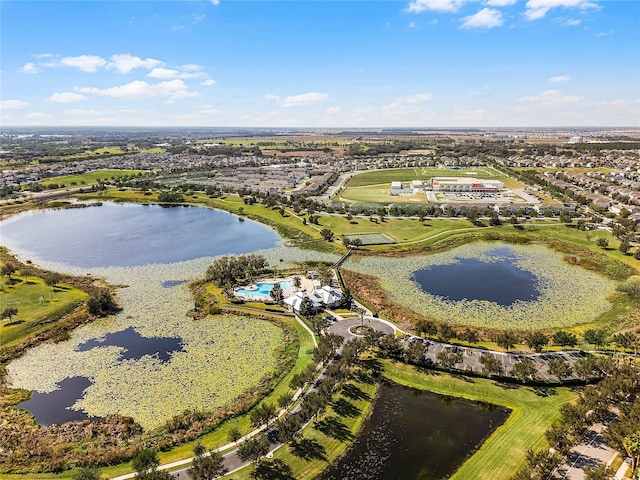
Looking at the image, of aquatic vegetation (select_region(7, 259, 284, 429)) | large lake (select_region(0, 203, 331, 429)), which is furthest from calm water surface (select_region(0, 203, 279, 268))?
aquatic vegetation (select_region(7, 259, 284, 429))

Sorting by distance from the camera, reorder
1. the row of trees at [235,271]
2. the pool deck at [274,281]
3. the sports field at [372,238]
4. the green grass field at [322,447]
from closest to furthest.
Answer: the green grass field at [322,447], the pool deck at [274,281], the row of trees at [235,271], the sports field at [372,238]

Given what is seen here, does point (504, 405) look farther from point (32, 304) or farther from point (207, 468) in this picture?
point (32, 304)

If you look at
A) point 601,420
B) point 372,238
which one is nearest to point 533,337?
point 601,420

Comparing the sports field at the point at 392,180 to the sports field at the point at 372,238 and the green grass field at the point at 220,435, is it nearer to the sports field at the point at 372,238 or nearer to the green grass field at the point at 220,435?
the sports field at the point at 372,238

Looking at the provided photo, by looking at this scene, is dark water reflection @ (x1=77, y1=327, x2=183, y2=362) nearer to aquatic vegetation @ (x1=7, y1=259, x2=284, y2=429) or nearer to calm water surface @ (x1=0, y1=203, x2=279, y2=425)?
calm water surface @ (x1=0, y1=203, x2=279, y2=425)

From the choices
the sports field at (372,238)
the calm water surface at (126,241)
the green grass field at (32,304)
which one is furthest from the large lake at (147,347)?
the sports field at (372,238)

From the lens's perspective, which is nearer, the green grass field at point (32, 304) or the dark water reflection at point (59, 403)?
the dark water reflection at point (59, 403)
